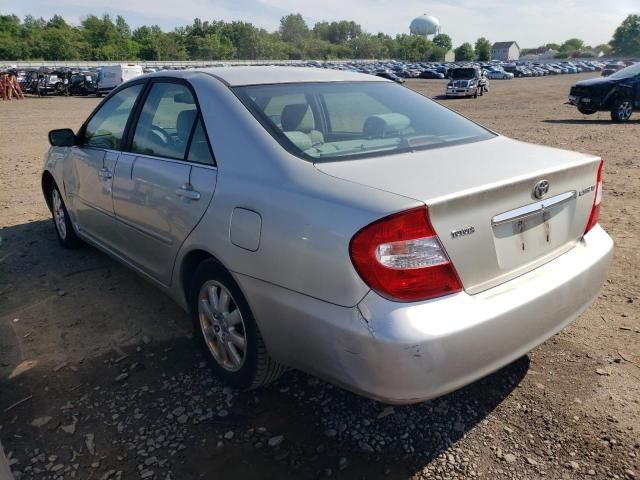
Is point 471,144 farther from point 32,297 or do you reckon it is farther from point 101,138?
point 32,297

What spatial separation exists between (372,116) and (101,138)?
216 centimetres

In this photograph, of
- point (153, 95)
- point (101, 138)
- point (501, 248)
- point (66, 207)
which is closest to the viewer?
point (501, 248)

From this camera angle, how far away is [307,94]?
311cm

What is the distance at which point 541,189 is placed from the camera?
7.50 feet

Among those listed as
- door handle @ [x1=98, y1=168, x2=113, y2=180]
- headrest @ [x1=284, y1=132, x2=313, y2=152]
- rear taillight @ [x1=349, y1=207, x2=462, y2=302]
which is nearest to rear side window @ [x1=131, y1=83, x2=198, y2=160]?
door handle @ [x1=98, y1=168, x2=113, y2=180]

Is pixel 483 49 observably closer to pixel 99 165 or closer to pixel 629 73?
pixel 629 73

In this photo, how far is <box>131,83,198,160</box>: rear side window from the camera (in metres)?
2.99

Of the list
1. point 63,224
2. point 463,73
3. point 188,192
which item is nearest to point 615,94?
point 63,224

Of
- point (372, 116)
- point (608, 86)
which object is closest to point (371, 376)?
point (372, 116)

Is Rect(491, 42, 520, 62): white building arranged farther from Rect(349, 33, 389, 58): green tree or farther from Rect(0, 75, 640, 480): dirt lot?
Rect(0, 75, 640, 480): dirt lot

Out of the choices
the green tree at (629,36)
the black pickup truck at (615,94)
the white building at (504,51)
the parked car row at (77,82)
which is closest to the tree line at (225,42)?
the green tree at (629,36)

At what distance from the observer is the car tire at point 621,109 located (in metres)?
14.8

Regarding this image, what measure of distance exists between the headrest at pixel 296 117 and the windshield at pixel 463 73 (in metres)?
30.0

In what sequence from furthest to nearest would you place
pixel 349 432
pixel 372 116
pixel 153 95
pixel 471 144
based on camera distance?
pixel 153 95 → pixel 372 116 → pixel 471 144 → pixel 349 432
